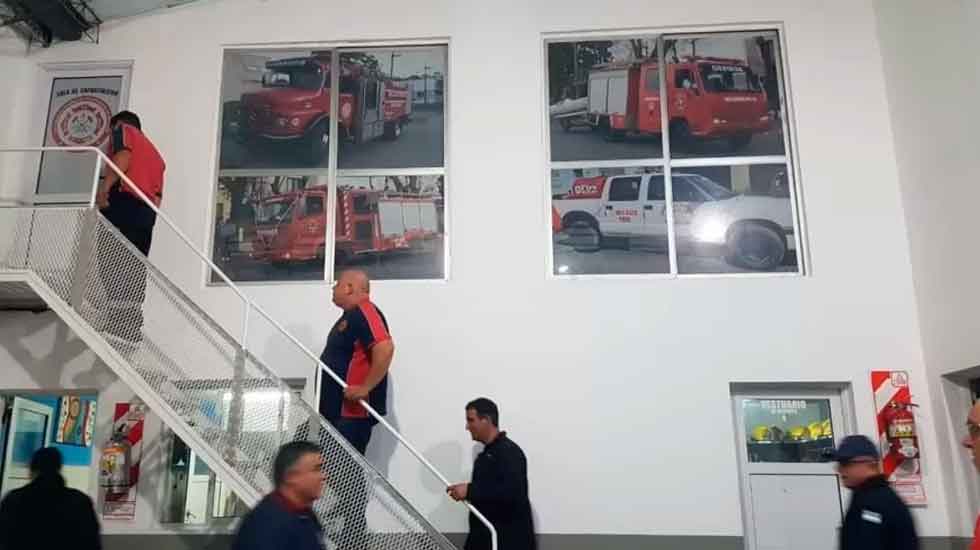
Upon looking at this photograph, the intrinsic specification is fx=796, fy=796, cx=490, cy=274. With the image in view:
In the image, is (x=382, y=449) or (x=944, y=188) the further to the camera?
(x=382, y=449)

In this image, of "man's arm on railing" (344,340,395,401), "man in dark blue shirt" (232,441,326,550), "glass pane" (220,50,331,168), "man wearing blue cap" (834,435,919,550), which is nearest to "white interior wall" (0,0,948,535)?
"glass pane" (220,50,331,168)

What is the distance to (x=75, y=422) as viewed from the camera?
7.62 m

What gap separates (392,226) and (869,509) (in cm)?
442

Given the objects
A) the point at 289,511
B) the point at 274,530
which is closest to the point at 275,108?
the point at 289,511

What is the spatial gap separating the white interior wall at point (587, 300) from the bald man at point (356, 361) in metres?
1.38

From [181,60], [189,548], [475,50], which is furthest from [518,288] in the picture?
[181,60]

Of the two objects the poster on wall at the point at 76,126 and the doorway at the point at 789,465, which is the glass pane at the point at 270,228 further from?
the doorway at the point at 789,465

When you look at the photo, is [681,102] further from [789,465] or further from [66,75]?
[66,75]

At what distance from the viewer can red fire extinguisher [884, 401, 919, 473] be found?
230 inches

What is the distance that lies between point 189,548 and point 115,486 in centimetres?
77

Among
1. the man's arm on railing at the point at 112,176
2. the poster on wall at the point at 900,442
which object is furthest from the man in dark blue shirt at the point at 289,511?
the poster on wall at the point at 900,442

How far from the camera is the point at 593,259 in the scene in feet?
21.6

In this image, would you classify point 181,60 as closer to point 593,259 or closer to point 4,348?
point 4,348

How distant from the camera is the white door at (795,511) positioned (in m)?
5.97
